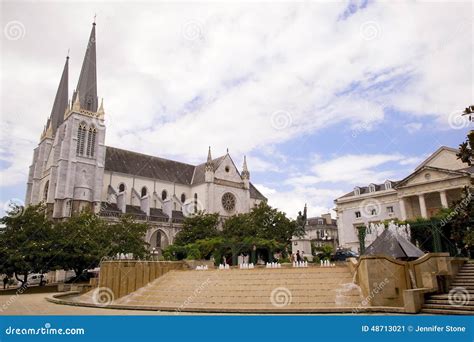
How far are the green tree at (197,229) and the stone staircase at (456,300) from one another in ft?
124

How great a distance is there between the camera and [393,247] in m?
17.2

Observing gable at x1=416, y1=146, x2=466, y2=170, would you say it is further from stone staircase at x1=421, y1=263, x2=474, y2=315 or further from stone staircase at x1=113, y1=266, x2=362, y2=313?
stone staircase at x1=421, y1=263, x2=474, y2=315

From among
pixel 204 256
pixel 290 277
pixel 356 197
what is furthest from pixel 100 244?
pixel 356 197

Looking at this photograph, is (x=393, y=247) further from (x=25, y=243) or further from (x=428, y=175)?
(x=428, y=175)

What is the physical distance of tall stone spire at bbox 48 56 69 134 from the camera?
6388 centimetres

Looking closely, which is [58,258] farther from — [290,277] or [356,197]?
[356,197]

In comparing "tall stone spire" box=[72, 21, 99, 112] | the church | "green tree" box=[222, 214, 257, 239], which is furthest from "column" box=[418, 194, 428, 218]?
"tall stone spire" box=[72, 21, 99, 112]

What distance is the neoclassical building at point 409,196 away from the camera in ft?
146

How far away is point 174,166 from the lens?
74.1 metres

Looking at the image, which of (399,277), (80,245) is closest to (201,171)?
(80,245)

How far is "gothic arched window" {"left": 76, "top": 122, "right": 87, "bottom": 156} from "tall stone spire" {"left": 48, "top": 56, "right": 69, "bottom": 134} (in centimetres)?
783

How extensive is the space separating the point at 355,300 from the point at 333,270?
12.0 ft

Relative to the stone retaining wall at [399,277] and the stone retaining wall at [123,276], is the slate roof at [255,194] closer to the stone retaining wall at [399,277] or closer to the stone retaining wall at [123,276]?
the stone retaining wall at [123,276]

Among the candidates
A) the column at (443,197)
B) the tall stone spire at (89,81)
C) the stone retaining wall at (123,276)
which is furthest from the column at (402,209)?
the tall stone spire at (89,81)
